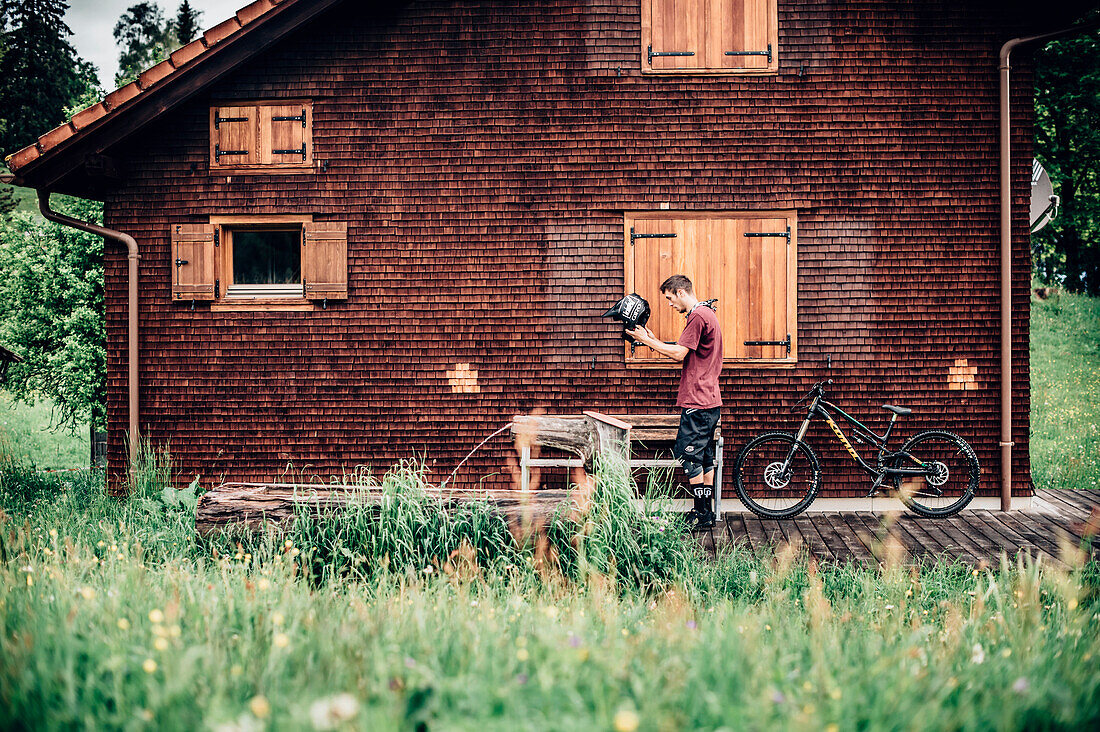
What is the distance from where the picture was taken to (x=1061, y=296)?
22.1 m

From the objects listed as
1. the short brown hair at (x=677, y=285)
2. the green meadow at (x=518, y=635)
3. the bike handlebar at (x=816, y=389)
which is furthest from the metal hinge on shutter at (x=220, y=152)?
the bike handlebar at (x=816, y=389)

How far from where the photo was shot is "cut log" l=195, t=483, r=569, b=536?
15.8 ft

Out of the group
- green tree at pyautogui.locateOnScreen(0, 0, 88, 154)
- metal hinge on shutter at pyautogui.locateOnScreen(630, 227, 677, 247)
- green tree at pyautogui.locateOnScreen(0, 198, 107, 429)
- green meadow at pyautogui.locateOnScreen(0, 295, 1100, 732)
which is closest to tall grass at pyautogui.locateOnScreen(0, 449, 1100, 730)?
green meadow at pyautogui.locateOnScreen(0, 295, 1100, 732)

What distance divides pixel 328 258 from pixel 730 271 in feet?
13.6

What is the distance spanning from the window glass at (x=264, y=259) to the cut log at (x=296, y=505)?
3.40 m

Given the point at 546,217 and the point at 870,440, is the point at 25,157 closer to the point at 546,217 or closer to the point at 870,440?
the point at 546,217

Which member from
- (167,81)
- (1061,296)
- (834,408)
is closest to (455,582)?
(834,408)

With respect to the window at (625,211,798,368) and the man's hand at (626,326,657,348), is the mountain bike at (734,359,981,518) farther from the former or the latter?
the man's hand at (626,326,657,348)

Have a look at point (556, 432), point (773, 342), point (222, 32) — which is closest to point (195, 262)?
point (222, 32)

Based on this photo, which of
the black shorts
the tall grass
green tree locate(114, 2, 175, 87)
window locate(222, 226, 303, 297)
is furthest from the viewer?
green tree locate(114, 2, 175, 87)

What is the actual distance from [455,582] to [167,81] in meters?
5.82

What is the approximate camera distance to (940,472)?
22.9 ft

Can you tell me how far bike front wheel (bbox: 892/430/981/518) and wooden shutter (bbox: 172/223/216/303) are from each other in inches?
283

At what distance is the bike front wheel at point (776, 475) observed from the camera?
6.90m
